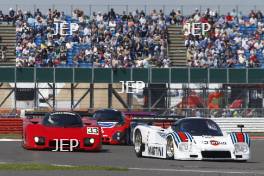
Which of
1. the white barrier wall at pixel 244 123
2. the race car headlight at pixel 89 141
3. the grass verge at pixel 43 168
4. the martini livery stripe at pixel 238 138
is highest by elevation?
the martini livery stripe at pixel 238 138

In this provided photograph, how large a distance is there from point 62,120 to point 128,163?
5.26m

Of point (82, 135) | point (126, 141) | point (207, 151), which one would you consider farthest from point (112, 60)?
point (207, 151)

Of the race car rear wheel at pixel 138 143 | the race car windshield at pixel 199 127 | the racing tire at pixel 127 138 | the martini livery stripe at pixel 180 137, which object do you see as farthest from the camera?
the racing tire at pixel 127 138

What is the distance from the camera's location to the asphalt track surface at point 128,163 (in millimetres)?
13859

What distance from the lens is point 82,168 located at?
48.6ft

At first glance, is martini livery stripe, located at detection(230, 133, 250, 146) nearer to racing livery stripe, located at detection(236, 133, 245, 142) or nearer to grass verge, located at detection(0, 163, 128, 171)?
racing livery stripe, located at detection(236, 133, 245, 142)

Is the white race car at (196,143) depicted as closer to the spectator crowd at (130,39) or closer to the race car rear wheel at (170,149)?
the race car rear wheel at (170,149)

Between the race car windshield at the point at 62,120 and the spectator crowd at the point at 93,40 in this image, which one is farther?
the spectator crowd at the point at 93,40

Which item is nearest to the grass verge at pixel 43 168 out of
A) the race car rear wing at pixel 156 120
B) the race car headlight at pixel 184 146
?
the race car headlight at pixel 184 146

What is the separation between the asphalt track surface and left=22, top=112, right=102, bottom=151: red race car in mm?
360

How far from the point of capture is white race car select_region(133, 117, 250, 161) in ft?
59.5

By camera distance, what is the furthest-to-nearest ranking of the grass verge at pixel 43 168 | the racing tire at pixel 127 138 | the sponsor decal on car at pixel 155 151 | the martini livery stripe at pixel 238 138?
1. the racing tire at pixel 127 138
2. the sponsor decal on car at pixel 155 151
3. the martini livery stripe at pixel 238 138
4. the grass verge at pixel 43 168

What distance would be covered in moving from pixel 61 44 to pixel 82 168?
25.5 metres

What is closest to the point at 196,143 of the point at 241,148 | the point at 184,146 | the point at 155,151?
the point at 184,146
